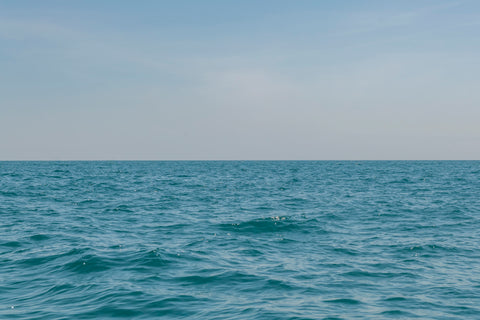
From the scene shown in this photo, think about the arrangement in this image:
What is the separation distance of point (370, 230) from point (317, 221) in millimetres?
3623

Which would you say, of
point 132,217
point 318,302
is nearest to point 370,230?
point 318,302

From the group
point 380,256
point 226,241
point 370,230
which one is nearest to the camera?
point 380,256

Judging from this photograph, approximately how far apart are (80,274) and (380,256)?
1148cm

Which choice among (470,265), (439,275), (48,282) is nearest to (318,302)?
(439,275)

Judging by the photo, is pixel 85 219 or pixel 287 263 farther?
pixel 85 219

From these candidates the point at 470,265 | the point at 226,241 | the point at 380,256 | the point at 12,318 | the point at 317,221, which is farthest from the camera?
the point at 317,221

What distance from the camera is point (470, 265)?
608 inches

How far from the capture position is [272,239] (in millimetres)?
20484

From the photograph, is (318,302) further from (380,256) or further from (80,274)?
(80,274)

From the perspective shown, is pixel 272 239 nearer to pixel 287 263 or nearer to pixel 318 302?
pixel 287 263

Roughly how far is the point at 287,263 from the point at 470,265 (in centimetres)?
678

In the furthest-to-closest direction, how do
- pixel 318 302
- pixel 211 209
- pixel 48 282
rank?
1. pixel 211 209
2. pixel 48 282
3. pixel 318 302

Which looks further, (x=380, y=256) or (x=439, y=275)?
(x=380, y=256)

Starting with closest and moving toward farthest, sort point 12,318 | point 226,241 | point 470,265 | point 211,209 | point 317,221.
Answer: point 12,318 < point 470,265 < point 226,241 < point 317,221 < point 211,209
